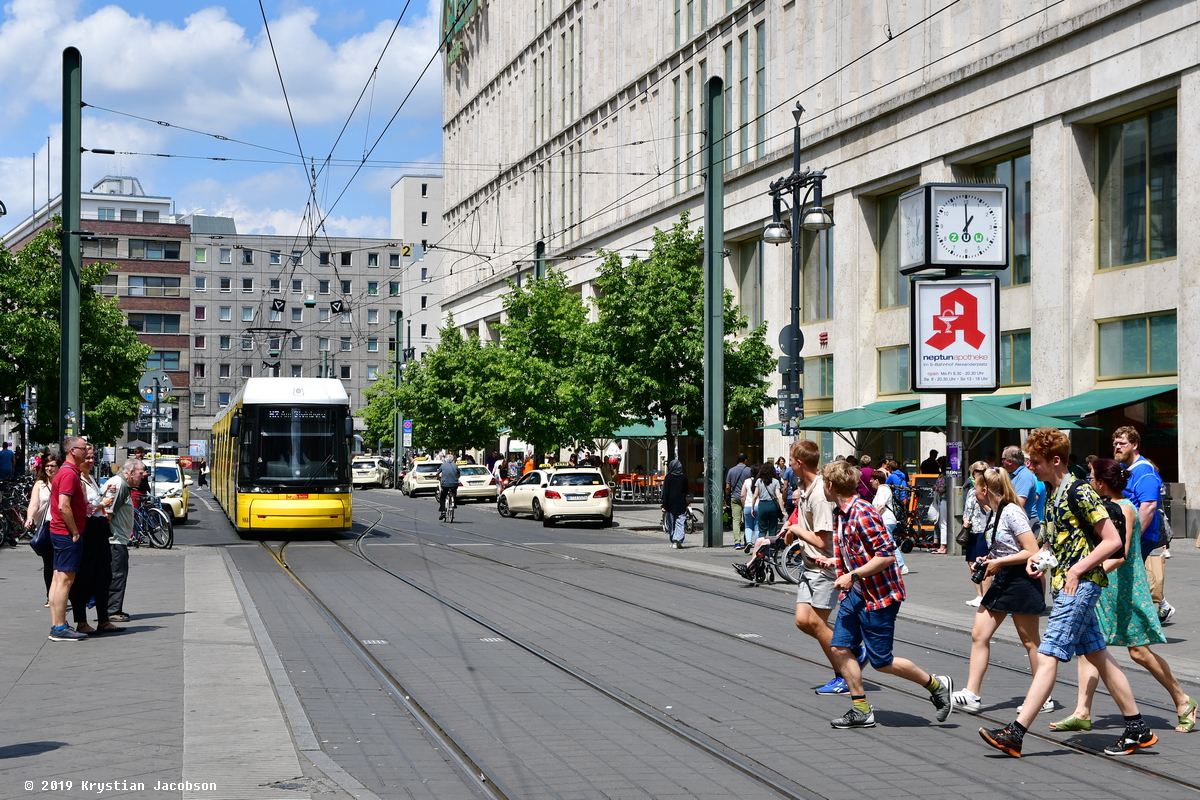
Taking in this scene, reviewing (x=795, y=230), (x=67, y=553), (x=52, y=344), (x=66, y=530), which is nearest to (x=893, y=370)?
(x=795, y=230)

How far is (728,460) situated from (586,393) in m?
12.1

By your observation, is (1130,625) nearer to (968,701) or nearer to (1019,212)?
(968,701)

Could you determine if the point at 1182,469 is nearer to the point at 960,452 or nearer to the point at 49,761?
the point at 960,452

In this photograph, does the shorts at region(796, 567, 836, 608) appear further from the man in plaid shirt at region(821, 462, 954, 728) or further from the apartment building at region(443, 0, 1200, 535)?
the apartment building at region(443, 0, 1200, 535)

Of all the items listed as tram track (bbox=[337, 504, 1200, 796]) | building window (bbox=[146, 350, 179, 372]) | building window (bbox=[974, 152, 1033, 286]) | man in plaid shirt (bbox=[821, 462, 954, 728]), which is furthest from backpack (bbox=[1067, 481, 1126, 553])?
building window (bbox=[146, 350, 179, 372])

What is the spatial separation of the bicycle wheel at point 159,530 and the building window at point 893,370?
18605mm

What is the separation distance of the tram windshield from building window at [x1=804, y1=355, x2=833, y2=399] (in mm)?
17531

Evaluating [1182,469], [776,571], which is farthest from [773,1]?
[776,571]

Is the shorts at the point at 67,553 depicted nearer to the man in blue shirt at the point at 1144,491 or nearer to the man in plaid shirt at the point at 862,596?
the man in plaid shirt at the point at 862,596

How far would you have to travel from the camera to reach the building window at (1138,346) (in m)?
27.1

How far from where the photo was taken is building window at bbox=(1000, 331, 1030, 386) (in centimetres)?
3133

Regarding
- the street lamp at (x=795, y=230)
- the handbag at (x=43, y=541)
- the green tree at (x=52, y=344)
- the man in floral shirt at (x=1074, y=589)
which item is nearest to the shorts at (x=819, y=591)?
the man in floral shirt at (x=1074, y=589)

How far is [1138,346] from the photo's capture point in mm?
27875

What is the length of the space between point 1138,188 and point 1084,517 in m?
22.8
